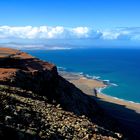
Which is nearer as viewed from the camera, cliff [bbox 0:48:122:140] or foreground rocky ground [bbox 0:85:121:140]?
foreground rocky ground [bbox 0:85:121:140]

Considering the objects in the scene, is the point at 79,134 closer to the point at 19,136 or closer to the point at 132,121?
the point at 19,136

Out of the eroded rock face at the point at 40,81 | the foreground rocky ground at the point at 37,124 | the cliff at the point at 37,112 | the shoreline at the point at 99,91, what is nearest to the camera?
the foreground rocky ground at the point at 37,124

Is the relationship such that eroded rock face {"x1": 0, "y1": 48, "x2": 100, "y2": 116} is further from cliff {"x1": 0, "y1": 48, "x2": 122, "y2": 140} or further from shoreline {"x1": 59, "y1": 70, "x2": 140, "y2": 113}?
shoreline {"x1": 59, "y1": 70, "x2": 140, "y2": 113}

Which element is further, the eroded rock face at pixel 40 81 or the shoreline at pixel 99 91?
the shoreline at pixel 99 91

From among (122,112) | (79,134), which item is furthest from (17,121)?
(122,112)

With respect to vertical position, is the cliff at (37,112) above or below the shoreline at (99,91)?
above

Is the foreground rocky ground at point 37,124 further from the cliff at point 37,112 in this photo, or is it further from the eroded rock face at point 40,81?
the eroded rock face at point 40,81

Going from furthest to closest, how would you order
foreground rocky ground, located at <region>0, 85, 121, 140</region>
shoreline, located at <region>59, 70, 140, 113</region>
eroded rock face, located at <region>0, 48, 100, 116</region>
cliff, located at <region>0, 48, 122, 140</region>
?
shoreline, located at <region>59, 70, 140, 113</region> → eroded rock face, located at <region>0, 48, 100, 116</region> → cliff, located at <region>0, 48, 122, 140</region> → foreground rocky ground, located at <region>0, 85, 121, 140</region>

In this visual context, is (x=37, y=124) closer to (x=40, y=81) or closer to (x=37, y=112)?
(x=37, y=112)

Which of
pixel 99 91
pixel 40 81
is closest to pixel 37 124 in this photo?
pixel 40 81

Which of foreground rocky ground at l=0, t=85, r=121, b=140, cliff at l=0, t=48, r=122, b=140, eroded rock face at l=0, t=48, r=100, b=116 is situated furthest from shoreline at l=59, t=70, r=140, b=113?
foreground rocky ground at l=0, t=85, r=121, b=140

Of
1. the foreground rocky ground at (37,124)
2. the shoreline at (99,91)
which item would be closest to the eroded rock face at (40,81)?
the foreground rocky ground at (37,124)
